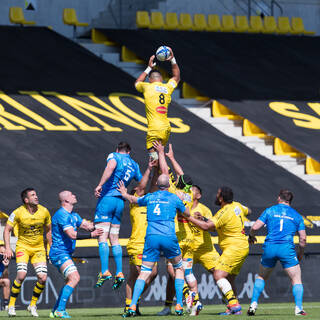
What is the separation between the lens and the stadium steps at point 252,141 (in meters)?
27.6

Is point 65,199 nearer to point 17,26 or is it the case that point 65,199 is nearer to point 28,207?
point 28,207

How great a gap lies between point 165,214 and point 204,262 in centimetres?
308

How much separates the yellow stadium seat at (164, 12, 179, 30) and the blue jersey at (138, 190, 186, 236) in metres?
18.7

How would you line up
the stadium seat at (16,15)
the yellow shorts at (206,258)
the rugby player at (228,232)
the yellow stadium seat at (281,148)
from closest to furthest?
the rugby player at (228,232), the yellow shorts at (206,258), the yellow stadium seat at (281,148), the stadium seat at (16,15)

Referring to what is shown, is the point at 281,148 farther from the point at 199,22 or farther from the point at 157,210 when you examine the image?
the point at 157,210

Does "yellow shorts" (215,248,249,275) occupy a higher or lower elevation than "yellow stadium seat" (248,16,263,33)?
lower

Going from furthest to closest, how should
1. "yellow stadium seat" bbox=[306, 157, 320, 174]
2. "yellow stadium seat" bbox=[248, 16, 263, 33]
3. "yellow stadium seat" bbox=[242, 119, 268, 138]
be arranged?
"yellow stadium seat" bbox=[248, 16, 263, 33] → "yellow stadium seat" bbox=[242, 119, 268, 138] → "yellow stadium seat" bbox=[306, 157, 320, 174]

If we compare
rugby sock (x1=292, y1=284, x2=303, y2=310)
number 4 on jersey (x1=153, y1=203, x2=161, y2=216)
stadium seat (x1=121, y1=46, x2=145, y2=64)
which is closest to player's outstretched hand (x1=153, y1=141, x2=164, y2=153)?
number 4 on jersey (x1=153, y1=203, x2=161, y2=216)

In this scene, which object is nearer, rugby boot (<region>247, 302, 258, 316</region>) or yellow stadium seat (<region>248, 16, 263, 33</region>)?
rugby boot (<region>247, 302, 258, 316</region>)

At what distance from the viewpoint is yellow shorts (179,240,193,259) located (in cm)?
1741

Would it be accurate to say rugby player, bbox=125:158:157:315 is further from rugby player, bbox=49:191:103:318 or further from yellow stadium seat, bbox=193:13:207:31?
yellow stadium seat, bbox=193:13:207:31

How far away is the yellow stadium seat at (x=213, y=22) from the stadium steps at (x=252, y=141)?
4.92 metres

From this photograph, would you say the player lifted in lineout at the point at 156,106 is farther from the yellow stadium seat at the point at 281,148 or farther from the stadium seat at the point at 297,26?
the stadium seat at the point at 297,26

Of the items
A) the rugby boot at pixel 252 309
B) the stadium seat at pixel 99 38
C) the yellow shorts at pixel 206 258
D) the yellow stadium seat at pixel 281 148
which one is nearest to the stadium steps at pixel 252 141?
the yellow stadium seat at pixel 281 148
